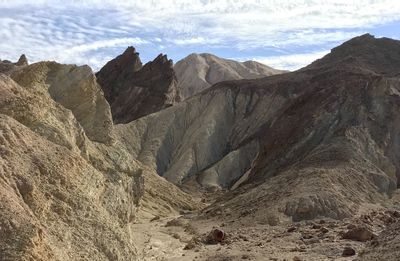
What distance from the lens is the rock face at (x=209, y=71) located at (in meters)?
152

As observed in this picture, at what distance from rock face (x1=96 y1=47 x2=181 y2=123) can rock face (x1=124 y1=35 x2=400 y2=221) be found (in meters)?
13.8

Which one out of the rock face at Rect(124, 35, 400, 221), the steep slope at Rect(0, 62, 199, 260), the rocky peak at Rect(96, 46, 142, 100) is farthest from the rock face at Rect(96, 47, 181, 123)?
the steep slope at Rect(0, 62, 199, 260)

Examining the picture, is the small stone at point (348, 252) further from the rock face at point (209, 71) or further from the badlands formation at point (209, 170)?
the rock face at point (209, 71)

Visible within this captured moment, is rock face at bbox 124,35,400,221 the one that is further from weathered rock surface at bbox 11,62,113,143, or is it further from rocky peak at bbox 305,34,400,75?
weathered rock surface at bbox 11,62,113,143

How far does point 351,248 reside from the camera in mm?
24938

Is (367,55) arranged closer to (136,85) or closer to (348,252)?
(136,85)

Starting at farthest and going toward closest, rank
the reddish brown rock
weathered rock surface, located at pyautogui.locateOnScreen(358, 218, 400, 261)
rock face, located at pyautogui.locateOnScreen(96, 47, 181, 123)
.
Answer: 1. rock face, located at pyautogui.locateOnScreen(96, 47, 181, 123)
2. the reddish brown rock
3. weathered rock surface, located at pyautogui.locateOnScreen(358, 218, 400, 261)

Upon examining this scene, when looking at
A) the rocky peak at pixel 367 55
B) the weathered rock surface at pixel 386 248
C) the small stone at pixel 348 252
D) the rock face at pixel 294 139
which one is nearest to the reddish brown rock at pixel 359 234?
the small stone at pixel 348 252

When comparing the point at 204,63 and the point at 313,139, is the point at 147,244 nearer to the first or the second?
the point at 313,139

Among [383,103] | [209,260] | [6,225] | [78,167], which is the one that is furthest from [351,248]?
[383,103]

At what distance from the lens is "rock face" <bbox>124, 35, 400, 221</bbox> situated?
38719mm

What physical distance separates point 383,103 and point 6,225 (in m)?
43.0

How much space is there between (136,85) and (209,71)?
5964 cm

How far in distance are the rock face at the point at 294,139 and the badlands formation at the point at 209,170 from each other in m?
0.16
